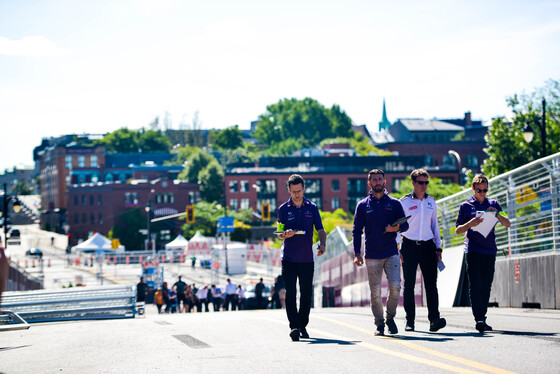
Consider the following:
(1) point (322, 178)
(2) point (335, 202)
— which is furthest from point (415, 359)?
(1) point (322, 178)

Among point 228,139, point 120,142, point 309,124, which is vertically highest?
point 309,124

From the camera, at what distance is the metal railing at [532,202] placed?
14006 mm

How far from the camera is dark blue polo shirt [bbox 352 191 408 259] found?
963 centimetres

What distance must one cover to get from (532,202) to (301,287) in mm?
6575

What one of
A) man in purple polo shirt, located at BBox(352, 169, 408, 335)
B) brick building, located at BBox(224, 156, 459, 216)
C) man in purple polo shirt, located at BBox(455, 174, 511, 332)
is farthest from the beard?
brick building, located at BBox(224, 156, 459, 216)

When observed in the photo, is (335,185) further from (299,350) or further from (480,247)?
(299,350)

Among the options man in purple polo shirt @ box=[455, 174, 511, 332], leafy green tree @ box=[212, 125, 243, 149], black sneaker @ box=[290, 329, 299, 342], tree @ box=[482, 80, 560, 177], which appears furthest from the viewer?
leafy green tree @ box=[212, 125, 243, 149]

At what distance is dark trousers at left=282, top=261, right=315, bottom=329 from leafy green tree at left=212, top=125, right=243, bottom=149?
167 meters

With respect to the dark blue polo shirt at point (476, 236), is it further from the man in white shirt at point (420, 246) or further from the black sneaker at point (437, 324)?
the black sneaker at point (437, 324)

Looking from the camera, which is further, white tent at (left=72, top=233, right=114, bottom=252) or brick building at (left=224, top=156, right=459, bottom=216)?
brick building at (left=224, top=156, right=459, bottom=216)

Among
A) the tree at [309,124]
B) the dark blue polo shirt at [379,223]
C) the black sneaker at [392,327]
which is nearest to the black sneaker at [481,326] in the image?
the black sneaker at [392,327]

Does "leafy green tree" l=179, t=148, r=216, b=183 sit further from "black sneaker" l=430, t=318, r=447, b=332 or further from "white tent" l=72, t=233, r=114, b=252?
"black sneaker" l=430, t=318, r=447, b=332

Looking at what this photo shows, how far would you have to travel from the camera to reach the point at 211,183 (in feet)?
409

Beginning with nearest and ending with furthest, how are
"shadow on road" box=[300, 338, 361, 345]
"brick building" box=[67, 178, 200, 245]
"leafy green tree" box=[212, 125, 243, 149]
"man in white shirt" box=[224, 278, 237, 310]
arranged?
"shadow on road" box=[300, 338, 361, 345] < "man in white shirt" box=[224, 278, 237, 310] < "brick building" box=[67, 178, 200, 245] < "leafy green tree" box=[212, 125, 243, 149]
